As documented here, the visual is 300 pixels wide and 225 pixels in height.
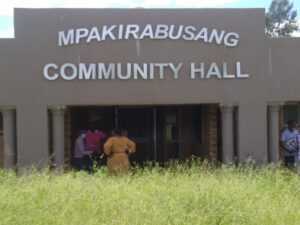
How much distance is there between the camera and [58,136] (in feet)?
42.4

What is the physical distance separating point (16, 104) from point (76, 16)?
2217 millimetres

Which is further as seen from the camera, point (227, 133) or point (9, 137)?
point (227, 133)

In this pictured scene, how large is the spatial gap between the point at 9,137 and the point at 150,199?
5.16 metres

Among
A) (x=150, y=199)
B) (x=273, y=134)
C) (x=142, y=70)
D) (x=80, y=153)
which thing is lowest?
(x=150, y=199)

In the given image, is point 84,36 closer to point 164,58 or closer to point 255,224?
point 164,58

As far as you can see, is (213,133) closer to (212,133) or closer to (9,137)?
(212,133)

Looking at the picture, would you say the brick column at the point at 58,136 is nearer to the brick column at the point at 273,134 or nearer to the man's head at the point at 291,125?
the brick column at the point at 273,134

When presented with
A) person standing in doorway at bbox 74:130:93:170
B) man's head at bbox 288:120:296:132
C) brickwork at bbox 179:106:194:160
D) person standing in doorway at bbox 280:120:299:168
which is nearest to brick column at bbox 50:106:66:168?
person standing in doorway at bbox 74:130:93:170

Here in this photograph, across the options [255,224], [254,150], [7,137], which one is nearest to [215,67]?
[254,150]

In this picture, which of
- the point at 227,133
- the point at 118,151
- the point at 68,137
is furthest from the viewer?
the point at 68,137

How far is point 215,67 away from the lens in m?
12.8

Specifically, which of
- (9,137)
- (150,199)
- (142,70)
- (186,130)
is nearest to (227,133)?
(142,70)

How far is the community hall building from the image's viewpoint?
12523mm

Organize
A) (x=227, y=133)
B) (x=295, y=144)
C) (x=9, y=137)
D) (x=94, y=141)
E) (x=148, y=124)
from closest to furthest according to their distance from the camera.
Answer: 1. (x=9, y=137)
2. (x=227, y=133)
3. (x=295, y=144)
4. (x=94, y=141)
5. (x=148, y=124)
